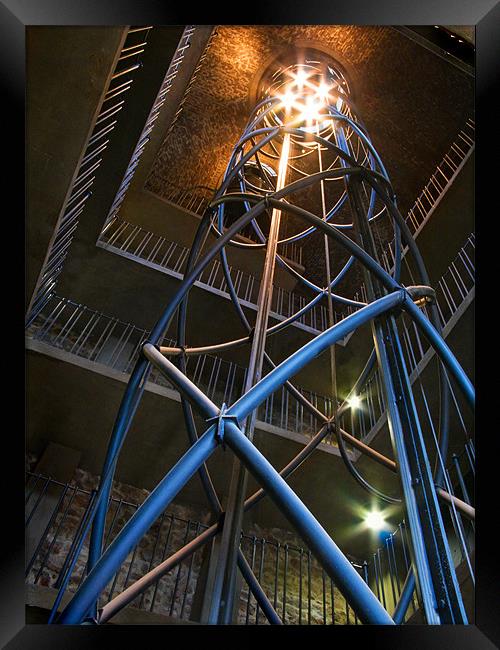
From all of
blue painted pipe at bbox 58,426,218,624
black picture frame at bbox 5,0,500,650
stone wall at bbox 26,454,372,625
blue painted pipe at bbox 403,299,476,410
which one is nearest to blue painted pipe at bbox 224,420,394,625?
blue painted pipe at bbox 58,426,218,624

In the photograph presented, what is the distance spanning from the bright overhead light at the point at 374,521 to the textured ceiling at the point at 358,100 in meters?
6.06

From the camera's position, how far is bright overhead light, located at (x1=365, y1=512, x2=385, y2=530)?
7.38 meters

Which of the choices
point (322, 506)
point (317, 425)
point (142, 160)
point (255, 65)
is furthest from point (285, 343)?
point (255, 65)

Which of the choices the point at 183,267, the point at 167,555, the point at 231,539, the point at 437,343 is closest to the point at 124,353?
the point at 183,267

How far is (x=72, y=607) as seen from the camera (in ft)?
3.84

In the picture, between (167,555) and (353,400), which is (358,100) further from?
(167,555)

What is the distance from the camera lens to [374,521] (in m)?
7.41

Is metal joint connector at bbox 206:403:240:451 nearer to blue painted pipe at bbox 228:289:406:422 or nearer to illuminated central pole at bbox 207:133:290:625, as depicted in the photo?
blue painted pipe at bbox 228:289:406:422

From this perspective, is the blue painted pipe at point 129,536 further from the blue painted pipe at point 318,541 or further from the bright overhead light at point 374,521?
the bright overhead light at point 374,521

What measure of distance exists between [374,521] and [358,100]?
23.8ft
